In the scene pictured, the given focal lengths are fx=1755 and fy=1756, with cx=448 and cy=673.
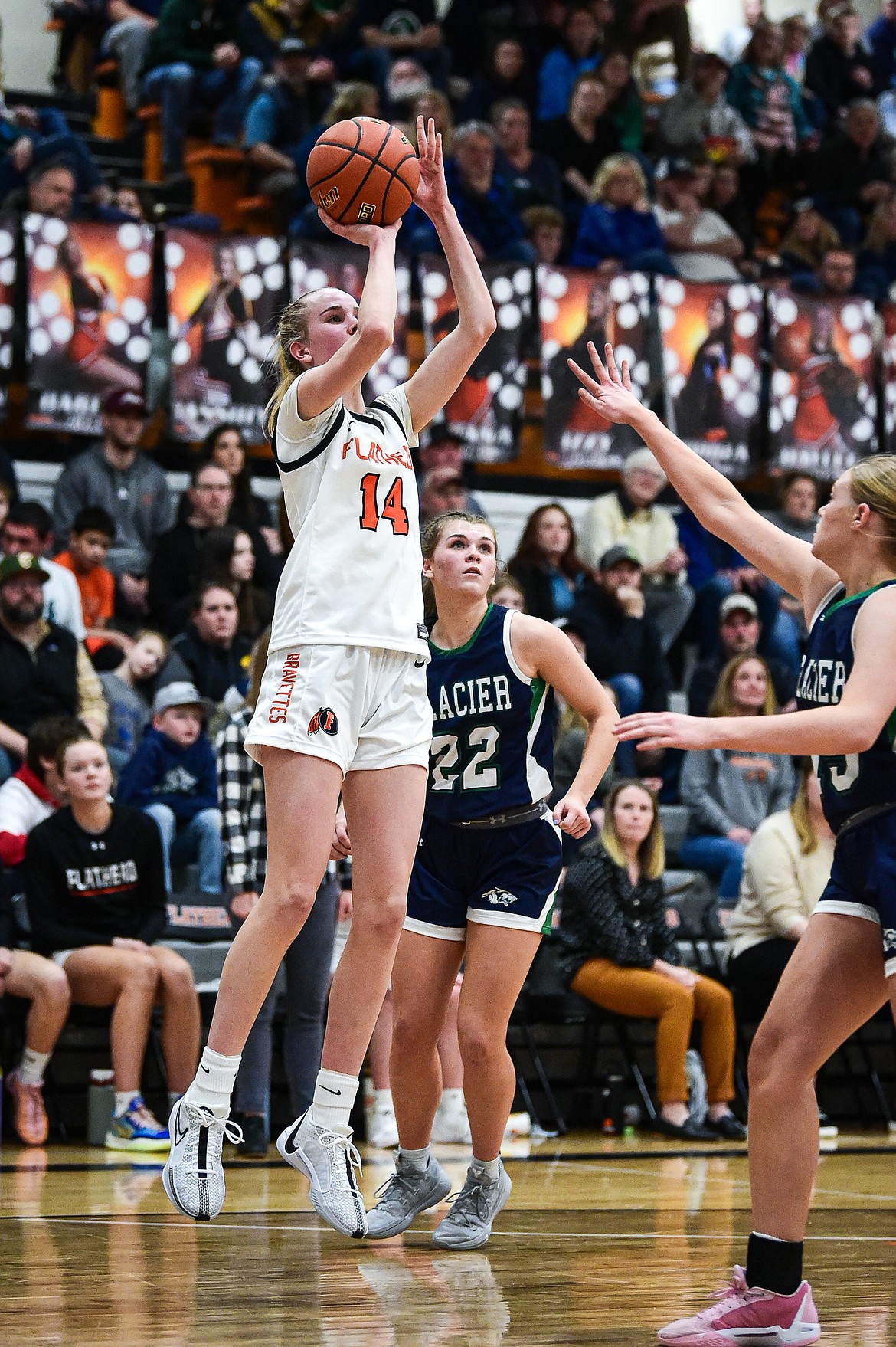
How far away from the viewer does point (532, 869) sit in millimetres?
4895

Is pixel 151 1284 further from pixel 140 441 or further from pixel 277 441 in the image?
pixel 140 441

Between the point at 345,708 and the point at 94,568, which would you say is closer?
the point at 345,708

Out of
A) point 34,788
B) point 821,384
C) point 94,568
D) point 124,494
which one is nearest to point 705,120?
point 821,384

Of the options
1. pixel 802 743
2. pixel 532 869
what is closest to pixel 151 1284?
pixel 532 869

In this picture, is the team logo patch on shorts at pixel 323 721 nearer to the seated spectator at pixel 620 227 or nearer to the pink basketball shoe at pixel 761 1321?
the pink basketball shoe at pixel 761 1321

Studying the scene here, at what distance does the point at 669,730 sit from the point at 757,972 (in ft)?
18.1

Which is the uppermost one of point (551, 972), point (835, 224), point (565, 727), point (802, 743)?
point (835, 224)

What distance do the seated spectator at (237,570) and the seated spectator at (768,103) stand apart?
7817 millimetres

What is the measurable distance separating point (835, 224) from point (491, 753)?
10.7 m

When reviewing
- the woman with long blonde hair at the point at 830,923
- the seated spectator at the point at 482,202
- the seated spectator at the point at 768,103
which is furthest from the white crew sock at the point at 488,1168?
the seated spectator at the point at 768,103

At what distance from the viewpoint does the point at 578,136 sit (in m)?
13.6

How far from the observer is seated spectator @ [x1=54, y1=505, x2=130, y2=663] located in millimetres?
9406

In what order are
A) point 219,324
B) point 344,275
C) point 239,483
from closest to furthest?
point 239,483
point 219,324
point 344,275

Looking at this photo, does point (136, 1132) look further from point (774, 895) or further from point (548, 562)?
point (548, 562)
